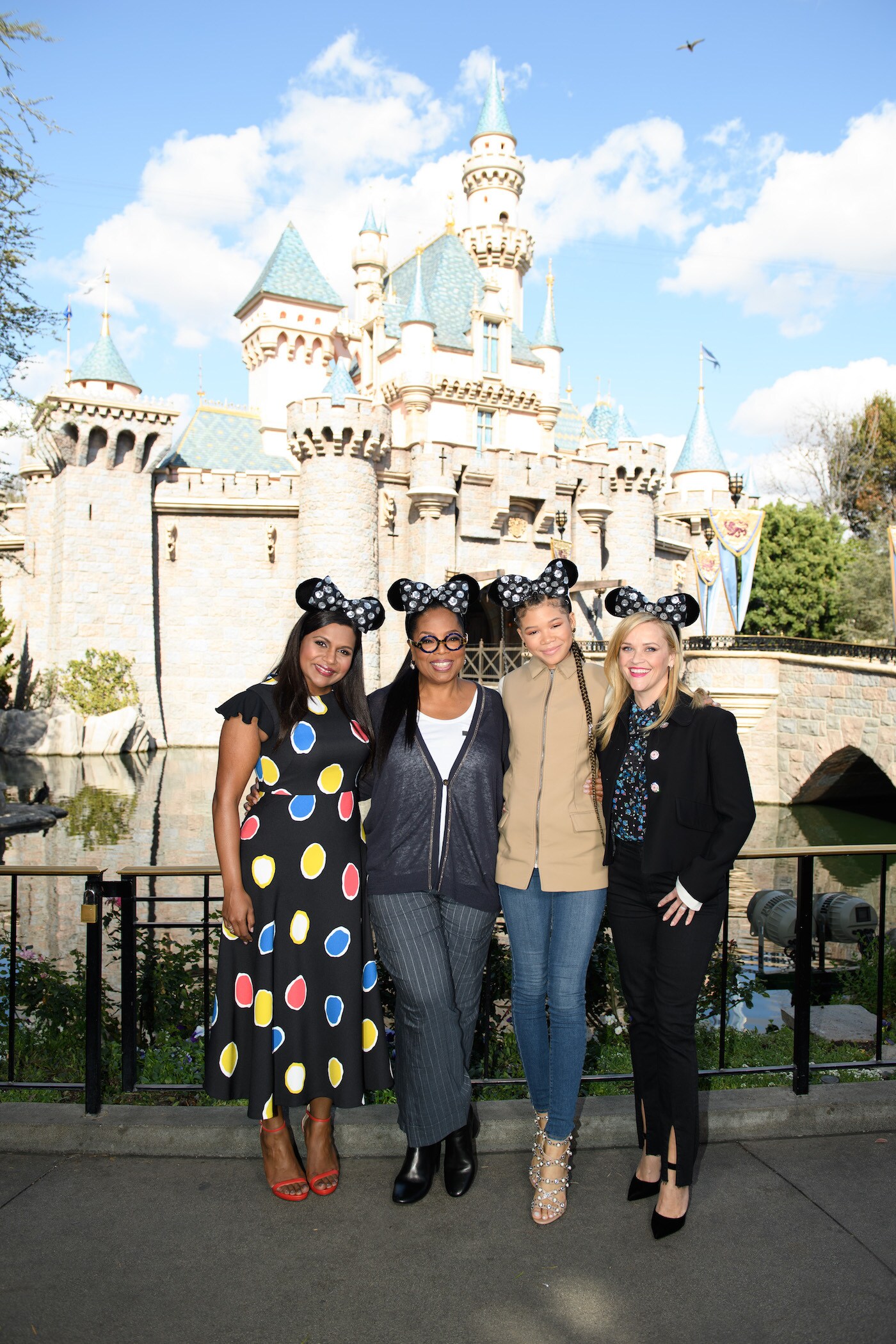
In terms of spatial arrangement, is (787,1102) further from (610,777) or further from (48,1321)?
(48,1321)

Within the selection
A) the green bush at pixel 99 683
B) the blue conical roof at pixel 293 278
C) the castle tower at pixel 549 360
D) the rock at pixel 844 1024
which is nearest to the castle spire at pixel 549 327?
the castle tower at pixel 549 360

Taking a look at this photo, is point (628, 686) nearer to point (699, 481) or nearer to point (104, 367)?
point (104, 367)

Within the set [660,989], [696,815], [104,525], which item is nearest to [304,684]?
[696,815]

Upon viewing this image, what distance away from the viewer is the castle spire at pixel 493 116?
3178 centimetres

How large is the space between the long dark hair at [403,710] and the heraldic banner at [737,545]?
72.0ft

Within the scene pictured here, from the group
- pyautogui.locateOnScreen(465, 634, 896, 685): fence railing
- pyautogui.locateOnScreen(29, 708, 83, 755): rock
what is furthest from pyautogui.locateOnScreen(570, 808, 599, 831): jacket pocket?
pyautogui.locateOnScreen(29, 708, 83, 755): rock

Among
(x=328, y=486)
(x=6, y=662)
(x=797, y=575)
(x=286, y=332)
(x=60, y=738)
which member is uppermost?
(x=286, y=332)

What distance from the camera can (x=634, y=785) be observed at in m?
2.83

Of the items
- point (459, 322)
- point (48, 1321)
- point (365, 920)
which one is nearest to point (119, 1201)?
point (48, 1321)

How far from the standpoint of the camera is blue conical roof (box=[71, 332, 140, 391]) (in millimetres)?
25359

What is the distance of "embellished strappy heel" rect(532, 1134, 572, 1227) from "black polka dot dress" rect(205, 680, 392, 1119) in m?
0.58

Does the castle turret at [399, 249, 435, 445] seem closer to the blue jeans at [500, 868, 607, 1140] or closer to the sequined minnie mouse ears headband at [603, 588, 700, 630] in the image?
the sequined minnie mouse ears headband at [603, 588, 700, 630]

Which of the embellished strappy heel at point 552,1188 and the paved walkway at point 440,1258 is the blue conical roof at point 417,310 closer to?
the paved walkway at point 440,1258

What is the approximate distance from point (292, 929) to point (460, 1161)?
841mm
